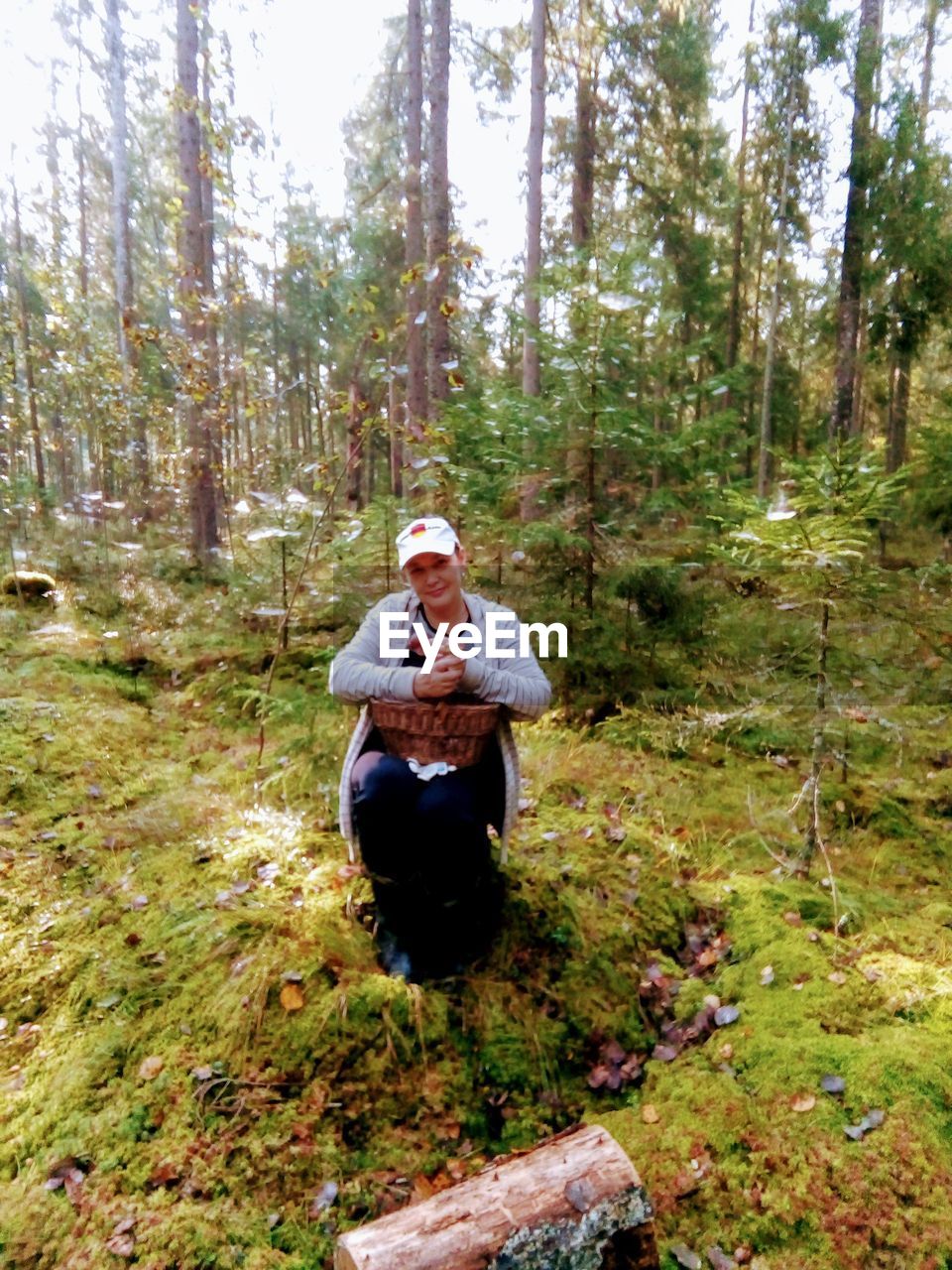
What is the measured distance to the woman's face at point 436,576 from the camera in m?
2.52

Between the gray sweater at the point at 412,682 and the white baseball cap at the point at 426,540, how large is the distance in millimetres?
235

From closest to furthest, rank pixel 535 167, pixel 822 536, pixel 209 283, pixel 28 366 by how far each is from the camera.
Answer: pixel 822 536
pixel 209 283
pixel 535 167
pixel 28 366

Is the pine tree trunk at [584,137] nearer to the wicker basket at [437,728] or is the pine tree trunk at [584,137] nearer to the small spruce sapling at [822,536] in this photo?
the small spruce sapling at [822,536]

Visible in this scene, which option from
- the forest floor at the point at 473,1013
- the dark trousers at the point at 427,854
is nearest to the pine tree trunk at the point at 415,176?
the forest floor at the point at 473,1013

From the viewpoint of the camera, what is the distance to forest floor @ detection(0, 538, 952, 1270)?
6.59 ft

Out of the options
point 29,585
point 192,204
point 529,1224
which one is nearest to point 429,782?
point 529,1224

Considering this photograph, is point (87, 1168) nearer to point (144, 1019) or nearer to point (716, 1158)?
point (144, 1019)

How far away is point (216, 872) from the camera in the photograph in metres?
3.43

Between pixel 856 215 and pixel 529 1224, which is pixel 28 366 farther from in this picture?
pixel 529 1224

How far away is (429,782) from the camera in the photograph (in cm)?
252

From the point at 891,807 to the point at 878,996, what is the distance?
2163 millimetres

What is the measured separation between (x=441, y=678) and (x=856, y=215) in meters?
12.6

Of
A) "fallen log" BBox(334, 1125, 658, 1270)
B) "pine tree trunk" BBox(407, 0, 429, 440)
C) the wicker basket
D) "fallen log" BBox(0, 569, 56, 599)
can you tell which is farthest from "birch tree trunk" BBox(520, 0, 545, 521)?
"fallen log" BBox(334, 1125, 658, 1270)

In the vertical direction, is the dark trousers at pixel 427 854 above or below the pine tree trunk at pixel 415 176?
below
